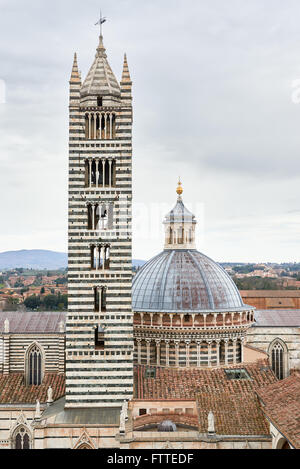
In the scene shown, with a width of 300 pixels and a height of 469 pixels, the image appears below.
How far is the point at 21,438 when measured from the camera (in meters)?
32.6

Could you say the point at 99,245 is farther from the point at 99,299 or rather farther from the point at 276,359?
the point at 276,359

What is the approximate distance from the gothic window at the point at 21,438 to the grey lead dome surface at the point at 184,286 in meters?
9.73

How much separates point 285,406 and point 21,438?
1624 cm

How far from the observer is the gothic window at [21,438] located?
32500 mm

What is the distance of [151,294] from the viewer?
1389 inches

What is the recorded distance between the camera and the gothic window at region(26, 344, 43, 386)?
127 feet

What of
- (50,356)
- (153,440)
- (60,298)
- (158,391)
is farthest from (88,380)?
(60,298)

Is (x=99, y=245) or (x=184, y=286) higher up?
(x=99, y=245)

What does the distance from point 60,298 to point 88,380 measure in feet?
218

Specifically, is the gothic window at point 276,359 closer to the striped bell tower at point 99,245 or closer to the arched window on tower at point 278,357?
the arched window on tower at point 278,357

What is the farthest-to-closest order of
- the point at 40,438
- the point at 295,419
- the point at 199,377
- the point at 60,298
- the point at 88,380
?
the point at 60,298, the point at 199,377, the point at 88,380, the point at 40,438, the point at 295,419

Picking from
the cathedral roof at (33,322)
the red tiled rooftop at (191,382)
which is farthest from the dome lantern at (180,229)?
the cathedral roof at (33,322)

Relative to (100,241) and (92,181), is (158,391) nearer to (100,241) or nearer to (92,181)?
(100,241)

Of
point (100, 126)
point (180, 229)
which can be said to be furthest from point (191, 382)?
point (100, 126)
